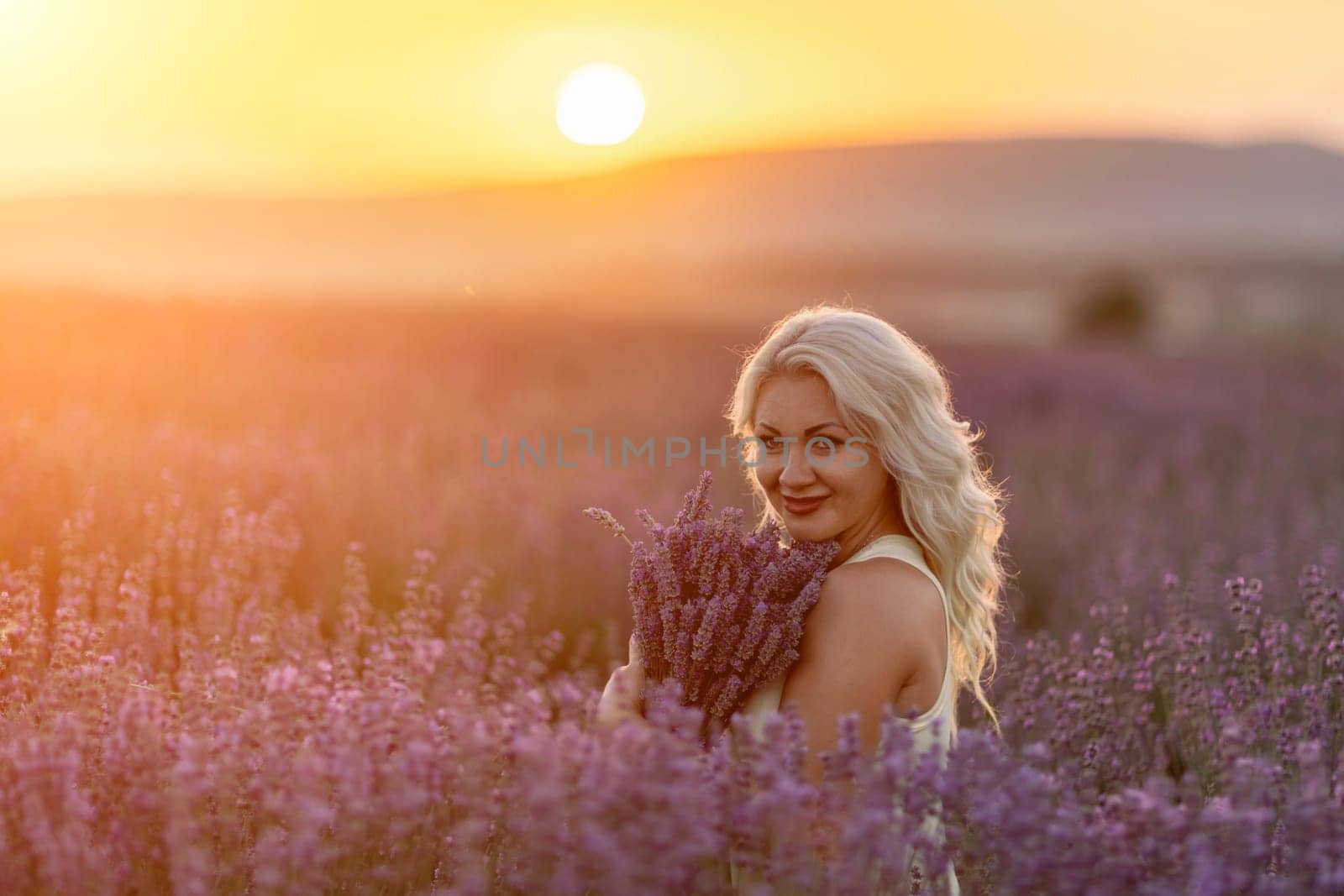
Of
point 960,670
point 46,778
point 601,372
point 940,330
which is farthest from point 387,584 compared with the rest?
point 940,330

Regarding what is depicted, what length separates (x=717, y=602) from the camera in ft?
7.69

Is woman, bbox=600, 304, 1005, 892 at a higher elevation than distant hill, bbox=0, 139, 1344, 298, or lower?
lower

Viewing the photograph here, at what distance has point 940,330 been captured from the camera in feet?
65.9

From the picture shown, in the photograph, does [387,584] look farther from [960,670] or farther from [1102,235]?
[1102,235]

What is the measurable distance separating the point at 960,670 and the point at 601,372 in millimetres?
9082

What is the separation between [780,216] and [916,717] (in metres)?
96.6

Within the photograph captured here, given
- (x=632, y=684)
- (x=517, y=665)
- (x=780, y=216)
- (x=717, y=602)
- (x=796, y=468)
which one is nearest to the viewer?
(x=717, y=602)

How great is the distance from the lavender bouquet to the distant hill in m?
68.4

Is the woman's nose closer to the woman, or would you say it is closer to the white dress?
the woman

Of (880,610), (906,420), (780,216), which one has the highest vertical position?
(780,216)

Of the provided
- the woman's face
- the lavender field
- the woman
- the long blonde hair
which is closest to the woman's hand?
the woman

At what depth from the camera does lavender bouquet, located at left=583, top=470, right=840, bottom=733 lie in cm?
235

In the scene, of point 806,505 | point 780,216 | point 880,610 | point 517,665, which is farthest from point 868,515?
point 780,216

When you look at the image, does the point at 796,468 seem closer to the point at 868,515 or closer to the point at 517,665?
A: the point at 868,515
